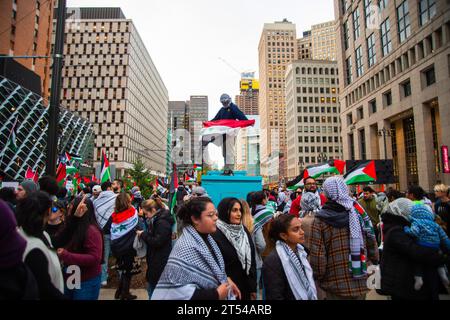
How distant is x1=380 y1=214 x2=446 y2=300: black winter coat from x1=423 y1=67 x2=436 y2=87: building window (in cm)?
3363

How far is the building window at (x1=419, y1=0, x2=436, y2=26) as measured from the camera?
27625mm

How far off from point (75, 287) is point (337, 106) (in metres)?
102

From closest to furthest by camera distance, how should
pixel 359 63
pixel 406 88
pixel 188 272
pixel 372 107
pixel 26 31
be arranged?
pixel 188 272 < pixel 406 88 < pixel 372 107 < pixel 359 63 < pixel 26 31

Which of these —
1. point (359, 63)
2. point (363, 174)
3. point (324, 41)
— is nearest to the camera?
point (363, 174)

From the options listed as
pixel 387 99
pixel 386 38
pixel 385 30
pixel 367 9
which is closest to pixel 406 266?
pixel 387 99

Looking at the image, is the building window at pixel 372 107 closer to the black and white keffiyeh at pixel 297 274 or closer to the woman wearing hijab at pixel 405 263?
the woman wearing hijab at pixel 405 263

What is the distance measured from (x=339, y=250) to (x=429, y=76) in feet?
116

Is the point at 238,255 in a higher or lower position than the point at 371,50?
lower

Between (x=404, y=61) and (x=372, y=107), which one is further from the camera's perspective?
(x=372, y=107)

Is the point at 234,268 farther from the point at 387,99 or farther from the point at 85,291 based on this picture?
the point at 387,99

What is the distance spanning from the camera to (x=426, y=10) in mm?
28562
